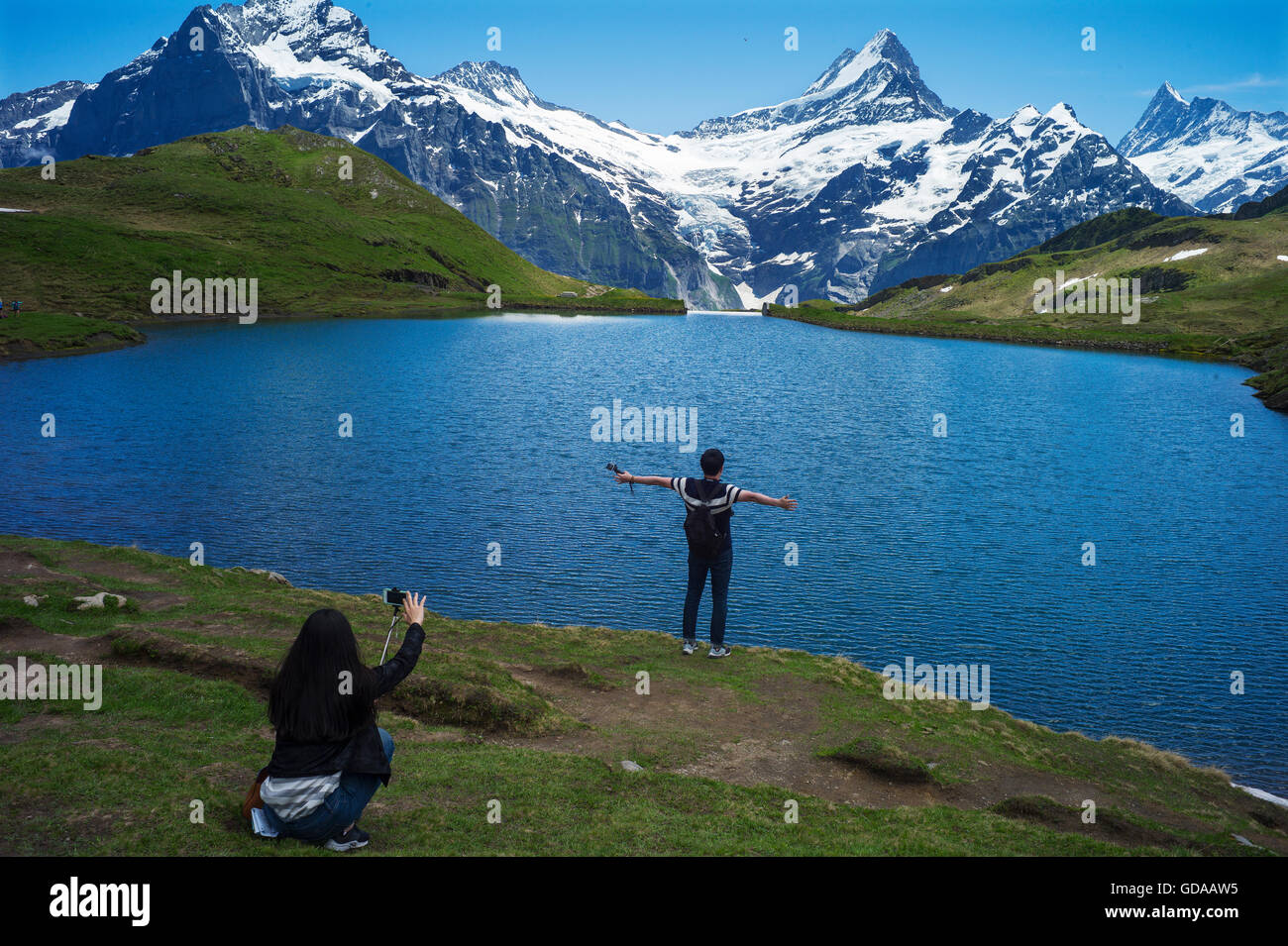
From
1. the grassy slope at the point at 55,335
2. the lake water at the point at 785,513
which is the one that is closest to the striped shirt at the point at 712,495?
the lake water at the point at 785,513

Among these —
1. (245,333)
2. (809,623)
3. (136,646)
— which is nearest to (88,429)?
(136,646)

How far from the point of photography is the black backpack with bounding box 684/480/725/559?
21.6 metres

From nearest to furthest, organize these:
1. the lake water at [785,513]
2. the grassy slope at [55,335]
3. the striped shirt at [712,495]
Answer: the striped shirt at [712,495]
the lake water at [785,513]
the grassy slope at [55,335]

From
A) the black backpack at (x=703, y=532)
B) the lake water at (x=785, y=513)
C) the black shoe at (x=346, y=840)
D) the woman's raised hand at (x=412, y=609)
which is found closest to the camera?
the black shoe at (x=346, y=840)

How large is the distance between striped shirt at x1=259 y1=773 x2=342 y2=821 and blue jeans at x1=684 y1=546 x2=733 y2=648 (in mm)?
12953

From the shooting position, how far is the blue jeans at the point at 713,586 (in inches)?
882

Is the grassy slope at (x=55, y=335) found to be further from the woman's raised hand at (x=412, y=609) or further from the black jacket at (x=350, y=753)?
the black jacket at (x=350, y=753)

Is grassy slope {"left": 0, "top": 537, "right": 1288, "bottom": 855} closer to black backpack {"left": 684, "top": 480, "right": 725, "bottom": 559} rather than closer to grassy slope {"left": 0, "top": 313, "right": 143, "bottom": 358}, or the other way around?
black backpack {"left": 684, "top": 480, "right": 725, "bottom": 559}

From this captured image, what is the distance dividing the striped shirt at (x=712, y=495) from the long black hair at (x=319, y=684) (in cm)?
1200

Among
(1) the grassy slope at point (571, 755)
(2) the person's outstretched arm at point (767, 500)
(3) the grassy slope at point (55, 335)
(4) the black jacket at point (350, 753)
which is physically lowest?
(1) the grassy slope at point (571, 755)

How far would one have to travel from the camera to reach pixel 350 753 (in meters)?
10.5

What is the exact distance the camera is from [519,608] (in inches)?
1319

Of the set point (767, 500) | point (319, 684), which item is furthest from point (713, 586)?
point (319, 684)
